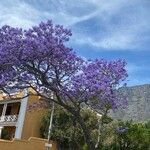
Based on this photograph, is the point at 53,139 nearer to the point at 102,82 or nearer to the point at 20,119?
the point at 20,119

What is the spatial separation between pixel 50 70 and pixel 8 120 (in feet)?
89.9

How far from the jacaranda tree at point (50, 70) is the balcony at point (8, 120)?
1003 inches

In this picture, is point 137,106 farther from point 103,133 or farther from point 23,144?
point 23,144

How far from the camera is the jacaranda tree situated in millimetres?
18438

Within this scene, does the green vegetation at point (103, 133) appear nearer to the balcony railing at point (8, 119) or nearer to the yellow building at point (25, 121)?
the yellow building at point (25, 121)

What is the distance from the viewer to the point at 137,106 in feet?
143

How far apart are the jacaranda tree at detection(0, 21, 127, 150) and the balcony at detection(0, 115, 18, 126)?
25472 mm

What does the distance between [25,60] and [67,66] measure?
63.6 inches

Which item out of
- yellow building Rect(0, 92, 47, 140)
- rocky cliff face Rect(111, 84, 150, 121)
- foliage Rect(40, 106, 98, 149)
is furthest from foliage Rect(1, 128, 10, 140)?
rocky cliff face Rect(111, 84, 150, 121)

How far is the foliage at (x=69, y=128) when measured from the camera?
38562mm

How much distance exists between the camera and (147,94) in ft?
146

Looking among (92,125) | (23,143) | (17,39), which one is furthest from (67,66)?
(92,125)

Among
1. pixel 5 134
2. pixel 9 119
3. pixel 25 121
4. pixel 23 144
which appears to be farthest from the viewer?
pixel 9 119

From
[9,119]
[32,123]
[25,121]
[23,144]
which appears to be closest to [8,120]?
[9,119]
